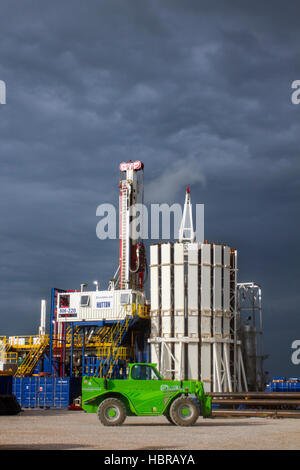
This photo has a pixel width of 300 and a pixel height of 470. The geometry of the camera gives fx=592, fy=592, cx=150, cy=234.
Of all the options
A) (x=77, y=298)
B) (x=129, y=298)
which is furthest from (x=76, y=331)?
(x=129, y=298)

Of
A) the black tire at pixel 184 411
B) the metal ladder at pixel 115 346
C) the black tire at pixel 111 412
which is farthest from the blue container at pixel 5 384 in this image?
the black tire at pixel 184 411

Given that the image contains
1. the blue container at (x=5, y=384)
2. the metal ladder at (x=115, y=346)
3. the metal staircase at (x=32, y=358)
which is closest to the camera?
the blue container at (x=5, y=384)

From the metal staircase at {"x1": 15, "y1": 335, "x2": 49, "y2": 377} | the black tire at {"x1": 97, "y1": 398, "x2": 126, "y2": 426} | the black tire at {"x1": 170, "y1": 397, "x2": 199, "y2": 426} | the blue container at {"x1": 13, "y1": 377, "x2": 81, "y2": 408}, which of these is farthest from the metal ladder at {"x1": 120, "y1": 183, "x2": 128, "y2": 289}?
the black tire at {"x1": 170, "y1": 397, "x2": 199, "y2": 426}

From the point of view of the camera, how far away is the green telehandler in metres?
22.8

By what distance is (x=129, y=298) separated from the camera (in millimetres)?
45406

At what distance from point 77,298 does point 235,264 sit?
42.2 ft

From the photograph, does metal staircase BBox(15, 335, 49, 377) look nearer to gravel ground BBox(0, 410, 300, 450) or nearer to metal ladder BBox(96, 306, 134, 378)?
metal ladder BBox(96, 306, 134, 378)

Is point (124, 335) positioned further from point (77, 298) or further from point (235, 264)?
point (235, 264)

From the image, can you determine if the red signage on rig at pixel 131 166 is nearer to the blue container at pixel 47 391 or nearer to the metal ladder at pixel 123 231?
the metal ladder at pixel 123 231

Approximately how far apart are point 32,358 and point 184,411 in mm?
32763

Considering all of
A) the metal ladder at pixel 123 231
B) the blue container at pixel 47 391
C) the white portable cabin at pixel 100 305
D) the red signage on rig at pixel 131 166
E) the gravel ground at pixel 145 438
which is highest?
the red signage on rig at pixel 131 166

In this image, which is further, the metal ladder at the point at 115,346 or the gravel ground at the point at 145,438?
the metal ladder at the point at 115,346

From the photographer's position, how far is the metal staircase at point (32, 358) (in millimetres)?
50969

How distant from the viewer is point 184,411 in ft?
75.1
